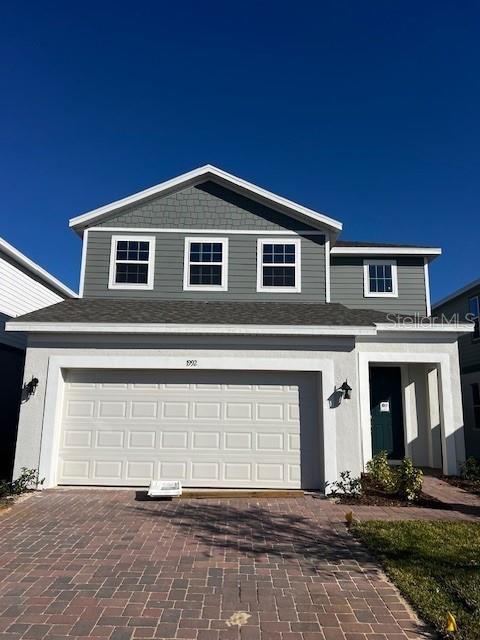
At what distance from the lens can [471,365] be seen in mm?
16703

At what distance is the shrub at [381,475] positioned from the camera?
9.23 metres

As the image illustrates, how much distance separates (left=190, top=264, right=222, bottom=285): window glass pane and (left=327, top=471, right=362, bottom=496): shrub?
594 centimetres

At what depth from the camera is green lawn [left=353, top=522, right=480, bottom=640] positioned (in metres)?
4.28

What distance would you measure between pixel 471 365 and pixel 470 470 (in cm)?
703

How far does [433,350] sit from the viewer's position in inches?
452

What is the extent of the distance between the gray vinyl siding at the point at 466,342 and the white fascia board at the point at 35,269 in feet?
51.5

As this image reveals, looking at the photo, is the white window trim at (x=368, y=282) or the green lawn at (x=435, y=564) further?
the white window trim at (x=368, y=282)

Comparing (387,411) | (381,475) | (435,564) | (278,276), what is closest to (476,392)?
(387,411)

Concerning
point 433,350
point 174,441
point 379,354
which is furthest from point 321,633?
point 433,350

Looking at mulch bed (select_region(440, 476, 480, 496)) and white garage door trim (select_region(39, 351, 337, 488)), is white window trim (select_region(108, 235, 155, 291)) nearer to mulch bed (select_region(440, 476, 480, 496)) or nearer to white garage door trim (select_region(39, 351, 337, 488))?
white garage door trim (select_region(39, 351, 337, 488))

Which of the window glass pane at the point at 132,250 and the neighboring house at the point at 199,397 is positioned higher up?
the window glass pane at the point at 132,250

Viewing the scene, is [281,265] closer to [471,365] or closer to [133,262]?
[133,262]

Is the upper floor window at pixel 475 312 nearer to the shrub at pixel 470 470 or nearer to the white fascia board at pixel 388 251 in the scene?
the white fascia board at pixel 388 251

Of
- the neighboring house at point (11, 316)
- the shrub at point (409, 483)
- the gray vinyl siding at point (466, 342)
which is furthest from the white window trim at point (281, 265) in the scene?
the gray vinyl siding at point (466, 342)
